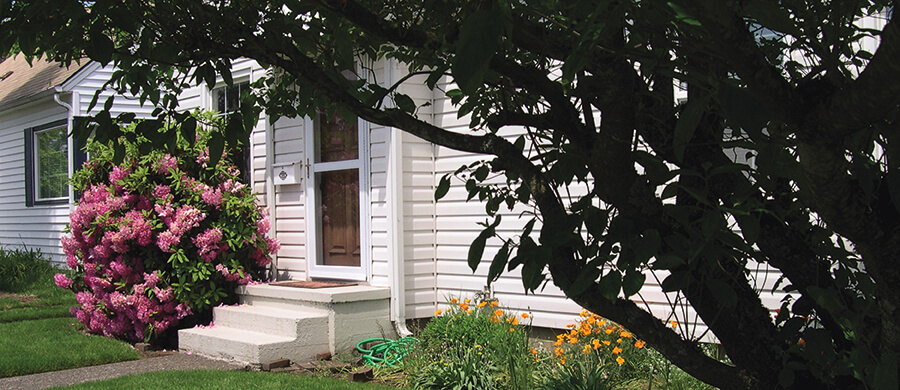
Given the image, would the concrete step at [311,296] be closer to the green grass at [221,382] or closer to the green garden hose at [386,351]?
the green garden hose at [386,351]

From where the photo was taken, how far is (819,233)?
1777 millimetres

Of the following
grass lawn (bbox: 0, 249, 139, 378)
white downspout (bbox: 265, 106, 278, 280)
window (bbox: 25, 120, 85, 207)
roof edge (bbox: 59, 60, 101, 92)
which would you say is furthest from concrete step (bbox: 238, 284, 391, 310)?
window (bbox: 25, 120, 85, 207)

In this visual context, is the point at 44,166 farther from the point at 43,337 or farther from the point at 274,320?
the point at 274,320

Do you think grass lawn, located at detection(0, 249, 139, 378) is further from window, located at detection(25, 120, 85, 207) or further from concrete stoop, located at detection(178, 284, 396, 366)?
window, located at detection(25, 120, 85, 207)

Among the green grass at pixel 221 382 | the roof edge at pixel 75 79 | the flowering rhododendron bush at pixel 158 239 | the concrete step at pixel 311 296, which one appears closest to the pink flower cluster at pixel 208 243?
the flowering rhododendron bush at pixel 158 239

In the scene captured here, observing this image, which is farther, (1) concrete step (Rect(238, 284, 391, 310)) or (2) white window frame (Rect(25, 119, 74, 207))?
(2) white window frame (Rect(25, 119, 74, 207))

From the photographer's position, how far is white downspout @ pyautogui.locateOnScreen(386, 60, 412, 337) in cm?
715

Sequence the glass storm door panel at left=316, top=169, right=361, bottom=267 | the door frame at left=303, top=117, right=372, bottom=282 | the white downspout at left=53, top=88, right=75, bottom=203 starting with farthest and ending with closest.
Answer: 1. the white downspout at left=53, top=88, right=75, bottom=203
2. the glass storm door panel at left=316, top=169, right=361, bottom=267
3. the door frame at left=303, top=117, right=372, bottom=282

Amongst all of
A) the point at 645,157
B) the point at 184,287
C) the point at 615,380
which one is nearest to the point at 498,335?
the point at 615,380

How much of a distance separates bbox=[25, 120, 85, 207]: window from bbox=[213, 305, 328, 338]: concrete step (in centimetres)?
846

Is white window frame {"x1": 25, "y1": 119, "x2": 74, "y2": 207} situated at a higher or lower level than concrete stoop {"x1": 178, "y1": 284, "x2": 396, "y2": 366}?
higher

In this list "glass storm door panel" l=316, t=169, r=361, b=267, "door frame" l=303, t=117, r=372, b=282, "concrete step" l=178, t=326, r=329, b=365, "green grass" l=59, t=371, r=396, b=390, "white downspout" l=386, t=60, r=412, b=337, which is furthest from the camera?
"glass storm door panel" l=316, t=169, r=361, b=267

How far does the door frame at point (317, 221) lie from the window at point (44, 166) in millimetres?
8559

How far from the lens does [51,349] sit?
7.36m
